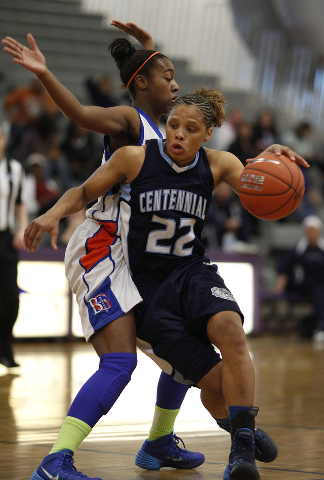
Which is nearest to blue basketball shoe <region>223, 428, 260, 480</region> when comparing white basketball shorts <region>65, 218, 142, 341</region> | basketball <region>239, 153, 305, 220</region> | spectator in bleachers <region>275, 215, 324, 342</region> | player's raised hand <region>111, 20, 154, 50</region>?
white basketball shorts <region>65, 218, 142, 341</region>

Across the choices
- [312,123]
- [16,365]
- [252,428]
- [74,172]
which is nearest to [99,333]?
[252,428]

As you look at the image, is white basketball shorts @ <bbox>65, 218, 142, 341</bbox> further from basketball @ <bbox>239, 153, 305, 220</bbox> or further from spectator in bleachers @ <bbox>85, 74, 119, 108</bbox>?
spectator in bleachers @ <bbox>85, 74, 119, 108</bbox>

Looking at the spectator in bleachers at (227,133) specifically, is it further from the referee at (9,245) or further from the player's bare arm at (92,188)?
the player's bare arm at (92,188)

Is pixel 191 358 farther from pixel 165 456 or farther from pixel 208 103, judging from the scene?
pixel 208 103

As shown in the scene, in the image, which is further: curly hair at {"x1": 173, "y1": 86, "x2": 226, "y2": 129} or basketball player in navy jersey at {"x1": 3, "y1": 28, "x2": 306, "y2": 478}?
curly hair at {"x1": 173, "y1": 86, "x2": 226, "y2": 129}

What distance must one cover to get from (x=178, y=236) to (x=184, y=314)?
0.33 m

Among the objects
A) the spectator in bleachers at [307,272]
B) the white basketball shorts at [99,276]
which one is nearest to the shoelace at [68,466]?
the white basketball shorts at [99,276]

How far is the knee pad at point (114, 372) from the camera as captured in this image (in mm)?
2779

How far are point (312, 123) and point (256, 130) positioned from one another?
3.54 metres

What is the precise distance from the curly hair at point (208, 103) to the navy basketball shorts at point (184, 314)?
2.06ft

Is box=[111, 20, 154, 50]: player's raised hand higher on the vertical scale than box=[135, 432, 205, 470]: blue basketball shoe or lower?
higher

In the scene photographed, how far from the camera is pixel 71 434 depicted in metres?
2.71

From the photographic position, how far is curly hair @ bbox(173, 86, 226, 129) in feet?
9.81

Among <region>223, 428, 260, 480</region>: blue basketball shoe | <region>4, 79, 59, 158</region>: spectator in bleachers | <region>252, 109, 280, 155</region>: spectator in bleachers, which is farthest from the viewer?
<region>252, 109, 280, 155</region>: spectator in bleachers
